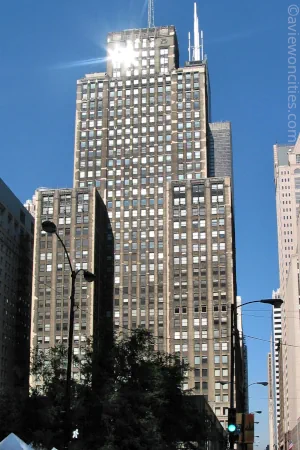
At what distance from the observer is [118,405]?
41.2 metres

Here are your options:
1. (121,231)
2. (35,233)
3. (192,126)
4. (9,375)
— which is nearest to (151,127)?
(192,126)

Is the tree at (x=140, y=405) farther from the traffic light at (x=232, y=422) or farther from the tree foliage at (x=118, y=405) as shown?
the traffic light at (x=232, y=422)

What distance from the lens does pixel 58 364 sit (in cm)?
4441

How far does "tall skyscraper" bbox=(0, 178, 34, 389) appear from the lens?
122125mm

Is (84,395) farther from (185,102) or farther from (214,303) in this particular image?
(185,102)

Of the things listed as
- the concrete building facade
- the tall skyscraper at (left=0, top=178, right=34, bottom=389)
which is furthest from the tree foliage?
the concrete building facade

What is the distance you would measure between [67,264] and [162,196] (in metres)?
27.3

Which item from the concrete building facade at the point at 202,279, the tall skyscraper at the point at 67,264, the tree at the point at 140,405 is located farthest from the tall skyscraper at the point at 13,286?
the tree at the point at 140,405

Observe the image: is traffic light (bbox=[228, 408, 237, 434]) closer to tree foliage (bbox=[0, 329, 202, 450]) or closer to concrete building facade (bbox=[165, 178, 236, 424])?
tree foliage (bbox=[0, 329, 202, 450])

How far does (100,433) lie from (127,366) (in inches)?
215

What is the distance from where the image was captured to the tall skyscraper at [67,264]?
138500 mm

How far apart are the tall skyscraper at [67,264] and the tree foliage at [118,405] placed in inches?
3505

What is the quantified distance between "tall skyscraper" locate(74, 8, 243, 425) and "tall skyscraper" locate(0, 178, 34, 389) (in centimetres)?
2011

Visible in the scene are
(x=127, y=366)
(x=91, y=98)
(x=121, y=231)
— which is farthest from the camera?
(x=91, y=98)
